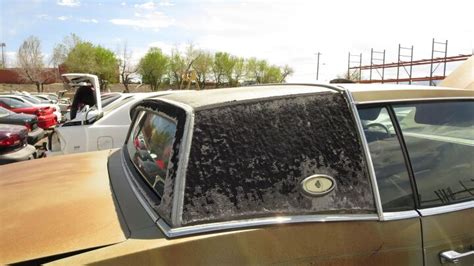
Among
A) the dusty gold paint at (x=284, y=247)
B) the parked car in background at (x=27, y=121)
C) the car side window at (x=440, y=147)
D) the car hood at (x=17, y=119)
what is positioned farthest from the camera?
the car hood at (x=17, y=119)

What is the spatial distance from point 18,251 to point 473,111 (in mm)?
2432

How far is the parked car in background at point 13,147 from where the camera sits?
227 inches

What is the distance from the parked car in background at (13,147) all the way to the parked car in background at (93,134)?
21.0 inches

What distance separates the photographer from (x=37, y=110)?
14000 millimetres

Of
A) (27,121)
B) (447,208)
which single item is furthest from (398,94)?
(27,121)

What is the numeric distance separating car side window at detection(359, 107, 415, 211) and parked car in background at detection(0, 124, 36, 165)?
18.1 feet

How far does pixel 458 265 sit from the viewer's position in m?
1.76

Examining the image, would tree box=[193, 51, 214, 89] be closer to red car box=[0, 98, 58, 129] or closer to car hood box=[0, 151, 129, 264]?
red car box=[0, 98, 58, 129]

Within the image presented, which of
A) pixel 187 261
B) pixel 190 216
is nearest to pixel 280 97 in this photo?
pixel 190 216

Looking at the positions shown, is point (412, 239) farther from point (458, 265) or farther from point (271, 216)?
point (271, 216)

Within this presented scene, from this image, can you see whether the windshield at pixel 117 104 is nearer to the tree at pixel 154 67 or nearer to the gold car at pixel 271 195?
the gold car at pixel 271 195

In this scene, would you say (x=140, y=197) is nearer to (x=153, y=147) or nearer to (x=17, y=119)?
(x=153, y=147)

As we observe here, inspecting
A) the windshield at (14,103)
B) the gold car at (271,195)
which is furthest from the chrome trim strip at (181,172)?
the windshield at (14,103)

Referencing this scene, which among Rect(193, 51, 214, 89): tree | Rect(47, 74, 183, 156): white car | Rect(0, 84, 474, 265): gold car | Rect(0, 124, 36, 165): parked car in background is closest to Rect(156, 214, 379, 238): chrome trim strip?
Rect(0, 84, 474, 265): gold car
